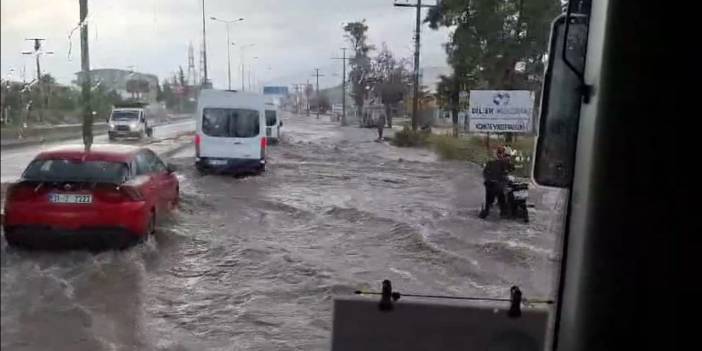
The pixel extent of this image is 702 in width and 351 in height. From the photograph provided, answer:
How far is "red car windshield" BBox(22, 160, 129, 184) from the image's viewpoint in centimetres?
165

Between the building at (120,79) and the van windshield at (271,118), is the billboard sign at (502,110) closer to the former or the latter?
the van windshield at (271,118)

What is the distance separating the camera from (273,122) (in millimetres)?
3152

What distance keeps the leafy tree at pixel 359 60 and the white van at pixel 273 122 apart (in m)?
0.34

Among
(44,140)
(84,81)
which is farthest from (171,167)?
(44,140)

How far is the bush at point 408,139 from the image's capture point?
3.20 metres

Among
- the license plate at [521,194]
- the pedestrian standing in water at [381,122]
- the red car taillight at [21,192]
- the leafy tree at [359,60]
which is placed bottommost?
the license plate at [521,194]

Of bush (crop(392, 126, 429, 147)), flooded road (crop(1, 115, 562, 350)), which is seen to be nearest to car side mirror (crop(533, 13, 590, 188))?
flooded road (crop(1, 115, 562, 350))

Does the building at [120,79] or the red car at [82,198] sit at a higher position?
the building at [120,79]

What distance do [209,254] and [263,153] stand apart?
0.88 meters

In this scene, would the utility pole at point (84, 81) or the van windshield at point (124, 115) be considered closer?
the utility pole at point (84, 81)

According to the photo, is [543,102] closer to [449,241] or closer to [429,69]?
[429,69]

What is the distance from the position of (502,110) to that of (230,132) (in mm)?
1185

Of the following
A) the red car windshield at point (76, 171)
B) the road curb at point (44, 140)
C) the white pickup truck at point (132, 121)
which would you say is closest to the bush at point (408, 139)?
the white pickup truck at point (132, 121)

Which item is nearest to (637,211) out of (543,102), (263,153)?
(543,102)
